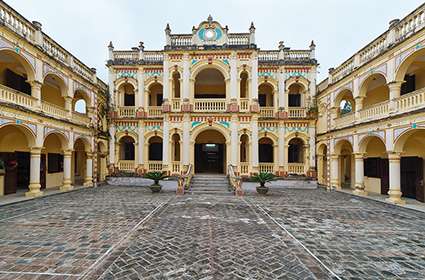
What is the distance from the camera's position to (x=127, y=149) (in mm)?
20047

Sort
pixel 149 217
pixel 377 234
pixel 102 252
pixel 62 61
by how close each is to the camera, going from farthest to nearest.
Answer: pixel 62 61 → pixel 149 217 → pixel 377 234 → pixel 102 252

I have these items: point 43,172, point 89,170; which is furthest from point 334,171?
point 43,172

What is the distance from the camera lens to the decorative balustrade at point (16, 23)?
9.86 m

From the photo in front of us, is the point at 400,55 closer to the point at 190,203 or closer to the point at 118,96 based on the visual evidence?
the point at 190,203

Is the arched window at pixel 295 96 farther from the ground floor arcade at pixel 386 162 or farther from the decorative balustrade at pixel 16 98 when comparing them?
the decorative balustrade at pixel 16 98

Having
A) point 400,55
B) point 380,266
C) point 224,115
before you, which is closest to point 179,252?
point 380,266

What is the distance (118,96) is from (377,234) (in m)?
19.7

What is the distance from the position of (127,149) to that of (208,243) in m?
16.3

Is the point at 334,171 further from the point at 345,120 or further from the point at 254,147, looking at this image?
the point at 254,147

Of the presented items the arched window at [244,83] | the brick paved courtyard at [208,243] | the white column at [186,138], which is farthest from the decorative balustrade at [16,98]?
the arched window at [244,83]

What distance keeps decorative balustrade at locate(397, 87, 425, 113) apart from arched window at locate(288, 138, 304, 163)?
8780mm

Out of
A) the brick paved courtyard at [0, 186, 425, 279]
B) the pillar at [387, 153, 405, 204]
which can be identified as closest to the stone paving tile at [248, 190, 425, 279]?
the brick paved courtyard at [0, 186, 425, 279]

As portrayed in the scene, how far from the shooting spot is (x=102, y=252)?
203 inches

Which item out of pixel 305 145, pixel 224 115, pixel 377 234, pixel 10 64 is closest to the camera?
pixel 377 234
